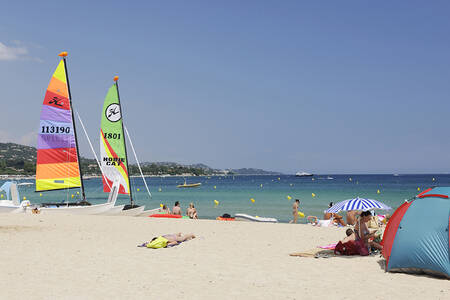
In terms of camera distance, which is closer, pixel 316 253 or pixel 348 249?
pixel 348 249

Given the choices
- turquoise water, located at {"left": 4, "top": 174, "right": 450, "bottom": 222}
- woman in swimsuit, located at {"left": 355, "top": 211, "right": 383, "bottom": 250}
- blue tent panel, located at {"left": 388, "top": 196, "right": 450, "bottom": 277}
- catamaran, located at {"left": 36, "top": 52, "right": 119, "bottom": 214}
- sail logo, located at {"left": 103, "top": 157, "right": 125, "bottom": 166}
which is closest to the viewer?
blue tent panel, located at {"left": 388, "top": 196, "right": 450, "bottom": 277}

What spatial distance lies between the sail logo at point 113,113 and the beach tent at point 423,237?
21.1 metres

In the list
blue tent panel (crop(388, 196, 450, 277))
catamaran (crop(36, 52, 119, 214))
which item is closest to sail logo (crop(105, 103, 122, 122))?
catamaran (crop(36, 52, 119, 214))

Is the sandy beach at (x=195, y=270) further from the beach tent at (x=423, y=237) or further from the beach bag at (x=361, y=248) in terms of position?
the beach tent at (x=423, y=237)

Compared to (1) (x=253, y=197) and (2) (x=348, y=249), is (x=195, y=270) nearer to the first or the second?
(2) (x=348, y=249)

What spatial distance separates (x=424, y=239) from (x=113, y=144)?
71.7 feet

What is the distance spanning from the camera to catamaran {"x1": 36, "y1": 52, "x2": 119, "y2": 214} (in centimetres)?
2495

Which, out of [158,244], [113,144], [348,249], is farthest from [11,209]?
[348,249]

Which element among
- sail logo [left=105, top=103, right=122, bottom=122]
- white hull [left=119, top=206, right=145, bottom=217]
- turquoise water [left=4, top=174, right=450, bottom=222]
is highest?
sail logo [left=105, top=103, right=122, bottom=122]

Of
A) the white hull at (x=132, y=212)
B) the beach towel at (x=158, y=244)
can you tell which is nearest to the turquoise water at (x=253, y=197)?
the white hull at (x=132, y=212)

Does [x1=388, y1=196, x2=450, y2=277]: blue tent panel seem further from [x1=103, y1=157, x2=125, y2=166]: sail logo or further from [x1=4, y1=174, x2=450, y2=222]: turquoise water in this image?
[x1=103, y1=157, x2=125, y2=166]: sail logo

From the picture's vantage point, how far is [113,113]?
27172mm

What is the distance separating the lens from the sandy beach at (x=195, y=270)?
7.36 m

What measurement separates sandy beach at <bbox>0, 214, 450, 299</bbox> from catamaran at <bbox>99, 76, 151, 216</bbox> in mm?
12318
